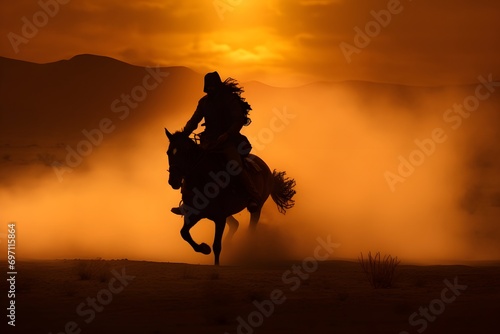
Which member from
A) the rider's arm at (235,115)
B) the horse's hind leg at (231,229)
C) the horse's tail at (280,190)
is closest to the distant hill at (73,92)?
the horse's tail at (280,190)

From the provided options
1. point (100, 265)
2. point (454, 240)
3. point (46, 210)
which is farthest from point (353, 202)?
point (100, 265)

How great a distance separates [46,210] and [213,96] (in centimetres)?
1229

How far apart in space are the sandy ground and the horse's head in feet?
4.73

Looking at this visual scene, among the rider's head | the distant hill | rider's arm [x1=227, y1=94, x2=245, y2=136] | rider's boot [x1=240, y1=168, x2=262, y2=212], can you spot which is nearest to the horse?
rider's boot [x1=240, y1=168, x2=262, y2=212]

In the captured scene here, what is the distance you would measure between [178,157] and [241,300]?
508 centimetres

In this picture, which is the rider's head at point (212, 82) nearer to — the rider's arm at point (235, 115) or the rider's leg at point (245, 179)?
the rider's arm at point (235, 115)

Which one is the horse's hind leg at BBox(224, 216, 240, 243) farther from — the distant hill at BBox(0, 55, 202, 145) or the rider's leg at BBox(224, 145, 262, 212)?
the distant hill at BBox(0, 55, 202, 145)

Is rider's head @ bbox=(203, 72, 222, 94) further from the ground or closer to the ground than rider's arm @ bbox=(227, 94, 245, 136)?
further from the ground

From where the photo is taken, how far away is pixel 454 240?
28062 millimetres

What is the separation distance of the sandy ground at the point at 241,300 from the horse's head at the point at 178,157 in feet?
4.73

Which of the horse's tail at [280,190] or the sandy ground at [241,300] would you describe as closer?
the sandy ground at [241,300]

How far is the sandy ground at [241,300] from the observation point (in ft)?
37.9

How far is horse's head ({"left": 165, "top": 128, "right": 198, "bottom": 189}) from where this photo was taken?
17922 millimetres

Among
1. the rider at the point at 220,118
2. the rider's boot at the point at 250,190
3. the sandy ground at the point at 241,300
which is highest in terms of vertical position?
the rider at the point at 220,118
